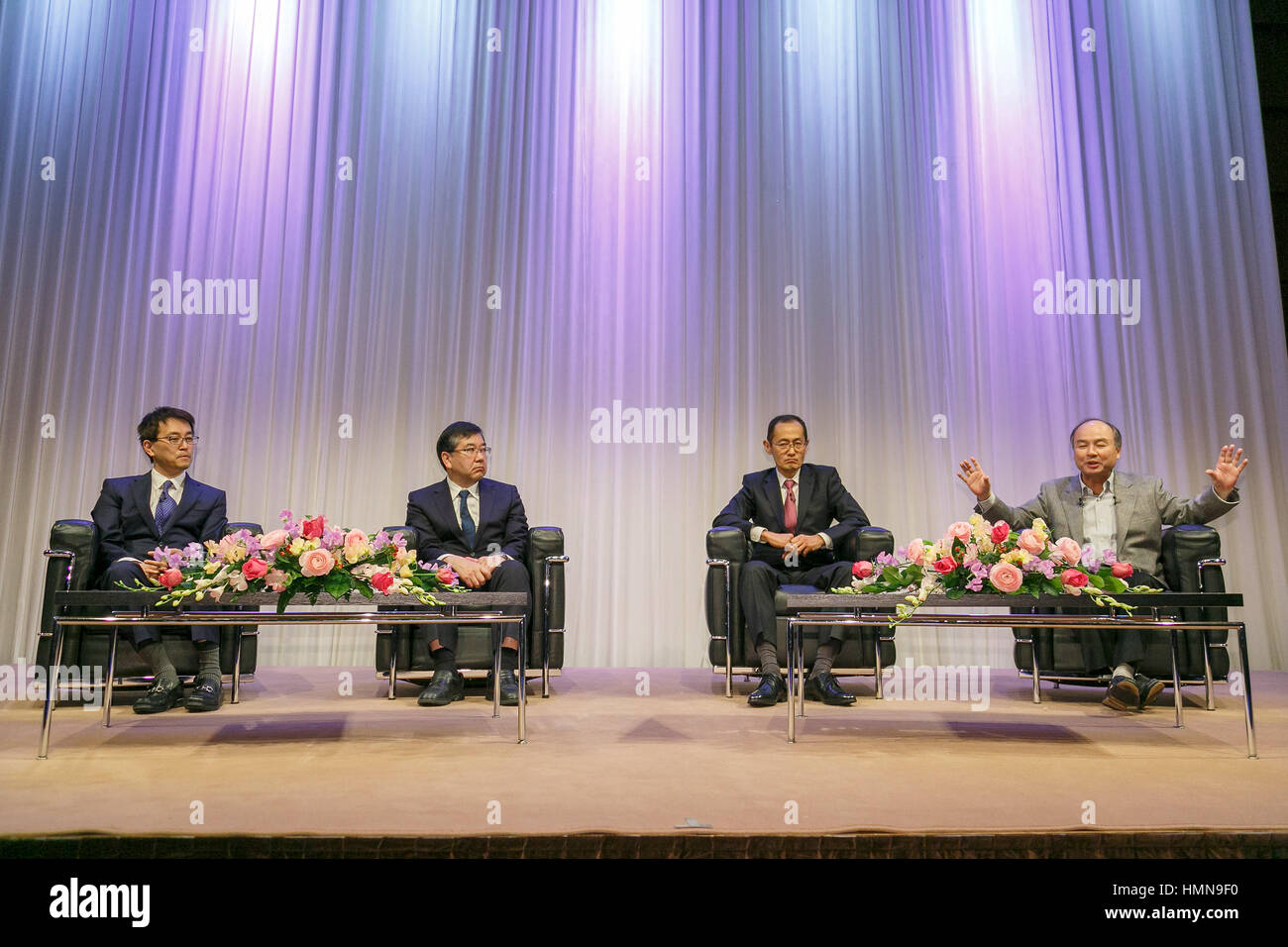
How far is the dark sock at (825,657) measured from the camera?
3.88 m

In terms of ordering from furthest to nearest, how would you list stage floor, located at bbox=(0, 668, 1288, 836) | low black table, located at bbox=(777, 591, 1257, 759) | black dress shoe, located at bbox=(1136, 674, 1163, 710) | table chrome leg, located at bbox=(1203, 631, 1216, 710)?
black dress shoe, located at bbox=(1136, 674, 1163, 710), table chrome leg, located at bbox=(1203, 631, 1216, 710), low black table, located at bbox=(777, 591, 1257, 759), stage floor, located at bbox=(0, 668, 1288, 836)

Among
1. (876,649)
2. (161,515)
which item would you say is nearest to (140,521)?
(161,515)

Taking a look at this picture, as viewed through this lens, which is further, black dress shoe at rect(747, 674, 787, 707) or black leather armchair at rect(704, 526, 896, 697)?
black leather armchair at rect(704, 526, 896, 697)

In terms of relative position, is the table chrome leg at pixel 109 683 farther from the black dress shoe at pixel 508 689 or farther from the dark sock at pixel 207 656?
the black dress shoe at pixel 508 689

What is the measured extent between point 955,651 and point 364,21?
15.9 ft

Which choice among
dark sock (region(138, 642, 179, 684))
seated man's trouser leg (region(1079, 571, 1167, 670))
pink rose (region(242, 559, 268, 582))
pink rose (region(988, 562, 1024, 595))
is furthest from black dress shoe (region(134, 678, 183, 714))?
seated man's trouser leg (region(1079, 571, 1167, 670))

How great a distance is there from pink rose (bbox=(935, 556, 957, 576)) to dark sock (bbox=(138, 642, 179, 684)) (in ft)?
8.79

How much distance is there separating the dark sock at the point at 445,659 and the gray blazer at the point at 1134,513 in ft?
7.04

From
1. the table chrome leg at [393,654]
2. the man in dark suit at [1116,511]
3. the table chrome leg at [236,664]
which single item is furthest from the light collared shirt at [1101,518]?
the table chrome leg at [236,664]

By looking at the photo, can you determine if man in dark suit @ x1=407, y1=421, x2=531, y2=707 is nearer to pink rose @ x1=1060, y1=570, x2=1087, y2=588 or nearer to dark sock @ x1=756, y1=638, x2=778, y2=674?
dark sock @ x1=756, y1=638, x2=778, y2=674

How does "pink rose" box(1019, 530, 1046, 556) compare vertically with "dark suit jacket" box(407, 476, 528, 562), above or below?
below

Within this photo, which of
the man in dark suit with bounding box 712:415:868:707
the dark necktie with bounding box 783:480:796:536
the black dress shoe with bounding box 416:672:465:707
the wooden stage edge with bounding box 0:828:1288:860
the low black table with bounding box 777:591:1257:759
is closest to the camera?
the wooden stage edge with bounding box 0:828:1288:860

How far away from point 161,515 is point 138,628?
1.69 ft

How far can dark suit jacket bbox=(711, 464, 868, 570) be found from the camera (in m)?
4.33
